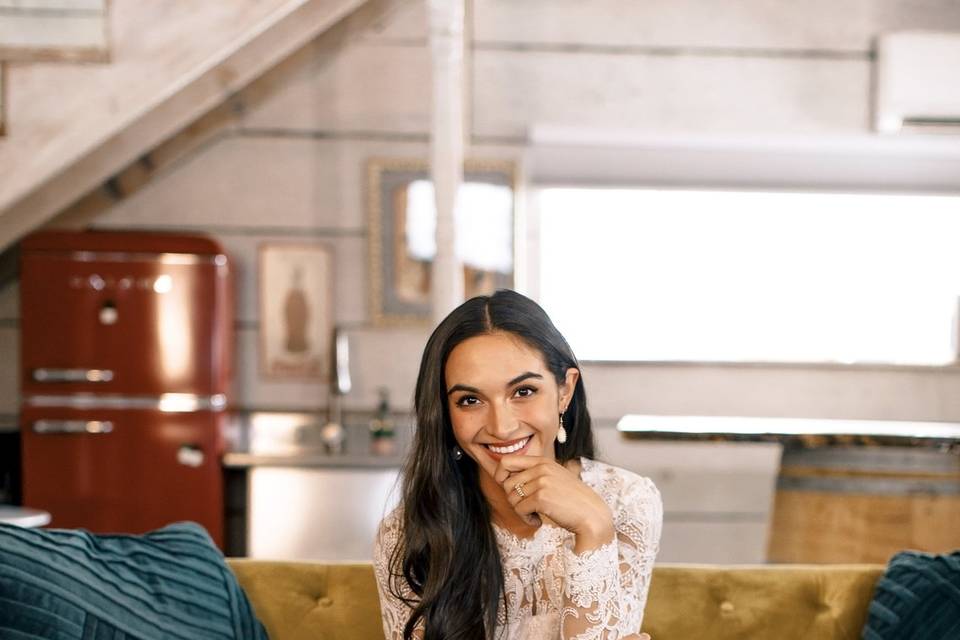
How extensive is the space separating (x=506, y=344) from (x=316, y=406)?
9.59 feet

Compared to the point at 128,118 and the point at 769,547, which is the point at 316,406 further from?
the point at 769,547

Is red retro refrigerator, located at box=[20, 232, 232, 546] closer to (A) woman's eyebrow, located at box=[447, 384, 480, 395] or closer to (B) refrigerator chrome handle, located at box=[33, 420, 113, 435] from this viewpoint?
Answer: (B) refrigerator chrome handle, located at box=[33, 420, 113, 435]

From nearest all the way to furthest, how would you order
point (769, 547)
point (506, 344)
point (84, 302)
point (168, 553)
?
1. point (506, 344)
2. point (168, 553)
3. point (769, 547)
4. point (84, 302)

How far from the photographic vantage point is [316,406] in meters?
4.30

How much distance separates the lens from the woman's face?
149 centimetres

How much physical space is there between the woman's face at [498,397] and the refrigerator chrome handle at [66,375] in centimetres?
260

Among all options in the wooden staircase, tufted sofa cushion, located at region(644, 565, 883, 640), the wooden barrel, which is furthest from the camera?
the wooden staircase

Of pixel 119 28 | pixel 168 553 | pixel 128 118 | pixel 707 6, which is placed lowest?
pixel 168 553

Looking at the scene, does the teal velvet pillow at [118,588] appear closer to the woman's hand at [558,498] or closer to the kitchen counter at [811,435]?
the woman's hand at [558,498]

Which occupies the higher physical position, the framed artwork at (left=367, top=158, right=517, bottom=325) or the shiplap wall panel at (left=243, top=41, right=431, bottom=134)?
the shiplap wall panel at (left=243, top=41, right=431, bottom=134)

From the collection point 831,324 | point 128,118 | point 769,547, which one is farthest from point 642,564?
point 831,324

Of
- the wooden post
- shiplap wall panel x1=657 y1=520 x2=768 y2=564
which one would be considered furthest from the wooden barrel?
shiplap wall panel x1=657 y1=520 x2=768 y2=564

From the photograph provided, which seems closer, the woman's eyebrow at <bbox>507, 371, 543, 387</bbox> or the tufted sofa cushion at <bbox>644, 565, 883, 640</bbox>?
the woman's eyebrow at <bbox>507, 371, 543, 387</bbox>

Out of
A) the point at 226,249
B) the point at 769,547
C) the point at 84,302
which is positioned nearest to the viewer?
the point at 769,547
